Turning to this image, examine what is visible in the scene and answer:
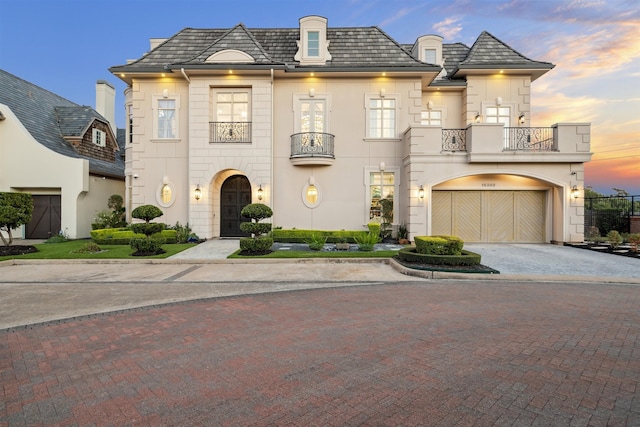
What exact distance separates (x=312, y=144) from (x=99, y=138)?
14.8m

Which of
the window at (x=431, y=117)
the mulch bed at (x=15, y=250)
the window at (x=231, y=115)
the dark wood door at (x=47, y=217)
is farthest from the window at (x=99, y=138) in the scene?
the window at (x=431, y=117)

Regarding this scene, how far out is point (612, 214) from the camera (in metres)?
17.7

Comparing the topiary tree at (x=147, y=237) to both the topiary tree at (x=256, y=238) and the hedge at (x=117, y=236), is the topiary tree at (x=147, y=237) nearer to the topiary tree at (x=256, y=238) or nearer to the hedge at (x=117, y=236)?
the hedge at (x=117, y=236)

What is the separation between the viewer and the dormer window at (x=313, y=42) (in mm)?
16641

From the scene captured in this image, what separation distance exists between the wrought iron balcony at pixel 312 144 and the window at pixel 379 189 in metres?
2.50

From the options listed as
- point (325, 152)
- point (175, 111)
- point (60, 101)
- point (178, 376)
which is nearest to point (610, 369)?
point (178, 376)

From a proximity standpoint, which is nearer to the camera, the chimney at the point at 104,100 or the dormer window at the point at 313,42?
the dormer window at the point at 313,42

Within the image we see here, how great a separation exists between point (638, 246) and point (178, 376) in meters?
16.6

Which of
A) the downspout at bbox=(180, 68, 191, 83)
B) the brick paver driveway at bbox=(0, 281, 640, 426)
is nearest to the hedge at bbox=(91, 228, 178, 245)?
the downspout at bbox=(180, 68, 191, 83)

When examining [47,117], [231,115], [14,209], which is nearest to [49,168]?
[47,117]

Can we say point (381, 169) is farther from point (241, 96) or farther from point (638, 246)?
point (638, 246)

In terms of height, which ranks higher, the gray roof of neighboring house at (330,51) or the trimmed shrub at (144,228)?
the gray roof of neighboring house at (330,51)

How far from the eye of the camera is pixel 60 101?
23.2 metres

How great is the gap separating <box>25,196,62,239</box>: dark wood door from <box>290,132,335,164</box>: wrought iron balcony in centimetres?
1275
